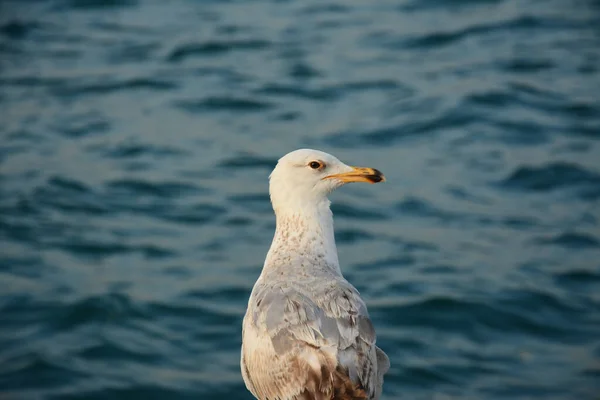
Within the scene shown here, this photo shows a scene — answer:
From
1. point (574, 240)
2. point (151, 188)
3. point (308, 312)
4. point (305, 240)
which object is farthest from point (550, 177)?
point (308, 312)

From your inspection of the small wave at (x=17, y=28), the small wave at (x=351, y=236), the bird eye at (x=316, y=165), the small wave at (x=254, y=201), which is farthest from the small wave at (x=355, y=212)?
Answer: the small wave at (x=17, y=28)

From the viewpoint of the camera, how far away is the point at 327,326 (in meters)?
5.68

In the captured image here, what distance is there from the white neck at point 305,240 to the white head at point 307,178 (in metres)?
0.03

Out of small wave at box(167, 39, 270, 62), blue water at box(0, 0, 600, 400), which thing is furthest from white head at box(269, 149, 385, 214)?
small wave at box(167, 39, 270, 62)

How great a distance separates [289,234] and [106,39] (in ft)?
35.6

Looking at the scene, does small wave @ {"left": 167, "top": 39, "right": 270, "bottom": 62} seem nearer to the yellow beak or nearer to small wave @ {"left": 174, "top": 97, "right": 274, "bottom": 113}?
small wave @ {"left": 174, "top": 97, "right": 274, "bottom": 113}

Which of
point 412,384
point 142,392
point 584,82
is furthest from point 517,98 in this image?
point 142,392

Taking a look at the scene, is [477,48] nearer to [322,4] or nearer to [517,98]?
[517,98]

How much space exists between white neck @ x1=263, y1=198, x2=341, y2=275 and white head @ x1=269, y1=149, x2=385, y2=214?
3 centimetres

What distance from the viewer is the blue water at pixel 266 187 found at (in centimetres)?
1026

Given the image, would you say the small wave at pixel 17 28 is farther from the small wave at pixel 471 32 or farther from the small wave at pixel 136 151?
the small wave at pixel 471 32

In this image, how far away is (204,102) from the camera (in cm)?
1486

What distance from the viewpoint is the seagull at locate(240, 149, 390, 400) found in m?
5.56

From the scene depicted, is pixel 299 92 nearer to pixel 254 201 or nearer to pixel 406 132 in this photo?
pixel 406 132
